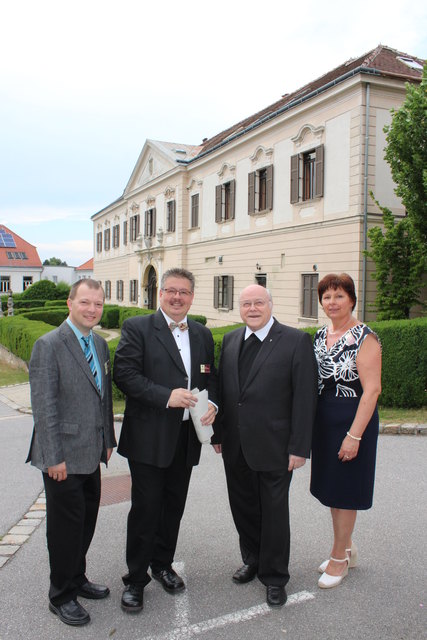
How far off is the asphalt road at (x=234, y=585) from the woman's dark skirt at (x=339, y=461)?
0.57 meters

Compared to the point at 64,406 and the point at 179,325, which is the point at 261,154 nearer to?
the point at 179,325

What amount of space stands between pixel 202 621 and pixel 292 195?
17088 millimetres

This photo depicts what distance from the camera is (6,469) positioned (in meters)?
6.37

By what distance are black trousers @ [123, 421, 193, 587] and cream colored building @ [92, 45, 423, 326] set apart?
43.4 ft

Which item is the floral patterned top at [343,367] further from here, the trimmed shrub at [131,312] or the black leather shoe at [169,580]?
the trimmed shrub at [131,312]

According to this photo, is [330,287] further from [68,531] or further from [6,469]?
[6,469]

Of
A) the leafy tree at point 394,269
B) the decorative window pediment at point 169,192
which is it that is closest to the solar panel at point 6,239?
the decorative window pediment at point 169,192

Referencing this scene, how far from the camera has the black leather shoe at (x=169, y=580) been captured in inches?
137

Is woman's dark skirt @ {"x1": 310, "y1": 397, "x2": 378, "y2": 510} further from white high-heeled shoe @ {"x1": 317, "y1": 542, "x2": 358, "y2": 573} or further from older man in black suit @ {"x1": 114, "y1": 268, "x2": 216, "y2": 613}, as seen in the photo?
older man in black suit @ {"x1": 114, "y1": 268, "x2": 216, "y2": 613}

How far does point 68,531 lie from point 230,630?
110cm

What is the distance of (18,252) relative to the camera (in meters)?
73.1

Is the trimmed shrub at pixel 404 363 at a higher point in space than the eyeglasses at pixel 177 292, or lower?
lower

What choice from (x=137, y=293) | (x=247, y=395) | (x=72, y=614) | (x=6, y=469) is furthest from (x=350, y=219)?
(x=137, y=293)

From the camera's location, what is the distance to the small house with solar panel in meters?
70.6
